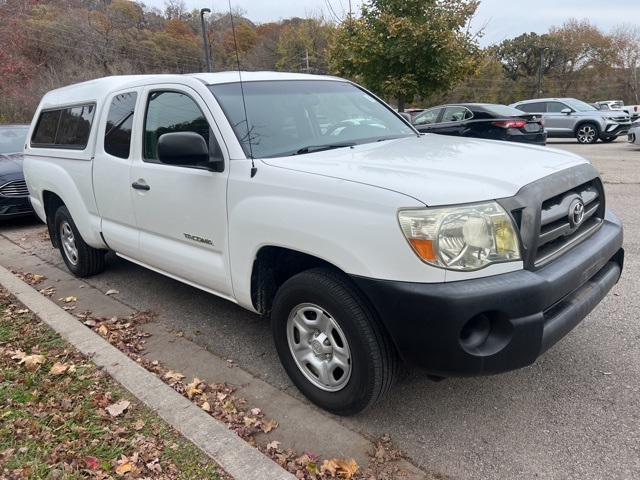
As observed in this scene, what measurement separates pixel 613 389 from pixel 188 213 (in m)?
2.81

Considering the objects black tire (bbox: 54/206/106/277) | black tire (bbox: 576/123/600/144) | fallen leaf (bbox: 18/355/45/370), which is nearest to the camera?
fallen leaf (bbox: 18/355/45/370)

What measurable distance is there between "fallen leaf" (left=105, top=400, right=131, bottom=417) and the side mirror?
1.44m

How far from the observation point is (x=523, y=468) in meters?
2.37

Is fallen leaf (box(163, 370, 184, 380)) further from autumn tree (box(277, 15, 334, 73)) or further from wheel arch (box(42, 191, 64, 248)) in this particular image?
autumn tree (box(277, 15, 334, 73))

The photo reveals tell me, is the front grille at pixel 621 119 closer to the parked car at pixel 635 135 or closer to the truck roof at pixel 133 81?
the parked car at pixel 635 135

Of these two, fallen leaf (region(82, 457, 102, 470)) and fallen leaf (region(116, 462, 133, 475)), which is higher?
fallen leaf (region(82, 457, 102, 470))

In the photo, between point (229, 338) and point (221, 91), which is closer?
point (221, 91)

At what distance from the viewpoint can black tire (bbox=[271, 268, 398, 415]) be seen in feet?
8.08

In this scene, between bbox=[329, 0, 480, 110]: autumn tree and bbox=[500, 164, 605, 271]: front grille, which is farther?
bbox=[329, 0, 480, 110]: autumn tree

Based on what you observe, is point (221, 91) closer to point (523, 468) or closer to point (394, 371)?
point (394, 371)

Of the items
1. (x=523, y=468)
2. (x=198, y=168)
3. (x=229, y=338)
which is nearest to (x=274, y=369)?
(x=229, y=338)

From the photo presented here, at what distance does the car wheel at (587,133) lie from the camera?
56.9 ft

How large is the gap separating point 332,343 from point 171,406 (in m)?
0.98

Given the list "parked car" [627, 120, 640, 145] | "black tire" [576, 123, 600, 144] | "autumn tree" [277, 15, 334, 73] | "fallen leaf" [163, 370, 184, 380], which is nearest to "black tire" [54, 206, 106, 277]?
"fallen leaf" [163, 370, 184, 380]
